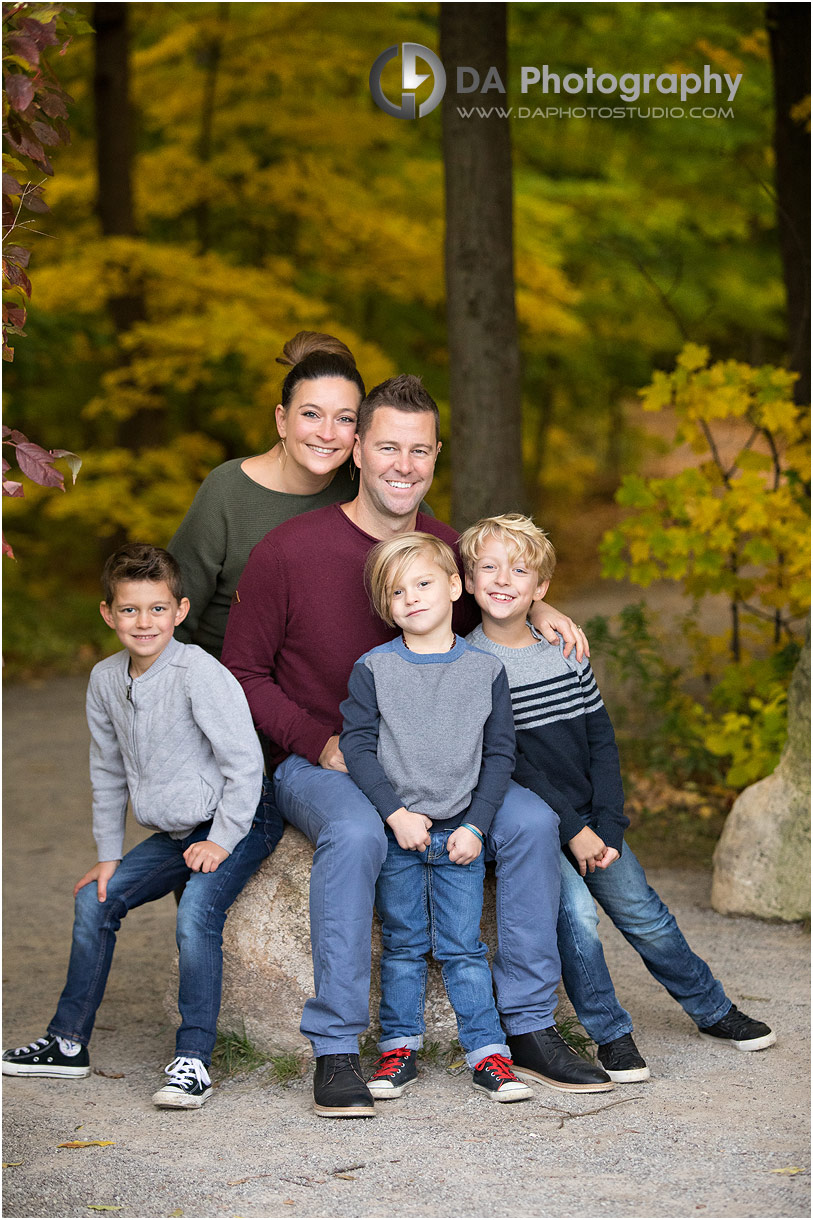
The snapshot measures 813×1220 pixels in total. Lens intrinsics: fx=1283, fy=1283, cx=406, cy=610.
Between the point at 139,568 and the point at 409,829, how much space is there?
993 mm

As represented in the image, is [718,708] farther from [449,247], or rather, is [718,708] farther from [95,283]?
[95,283]

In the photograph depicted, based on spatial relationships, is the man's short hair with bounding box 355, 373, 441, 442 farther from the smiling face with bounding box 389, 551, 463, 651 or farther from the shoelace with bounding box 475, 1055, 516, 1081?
the shoelace with bounding box 475, 1055, 516, 1081

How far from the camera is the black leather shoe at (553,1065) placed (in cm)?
316

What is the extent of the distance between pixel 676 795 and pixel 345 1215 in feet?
12.2

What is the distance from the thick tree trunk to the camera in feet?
18.6

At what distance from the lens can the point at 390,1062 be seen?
316 centimetres

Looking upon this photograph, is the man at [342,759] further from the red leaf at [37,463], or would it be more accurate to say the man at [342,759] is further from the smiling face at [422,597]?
the red leaf at [37,463]

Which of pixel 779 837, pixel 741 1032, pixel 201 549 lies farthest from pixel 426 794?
pixel 779 837

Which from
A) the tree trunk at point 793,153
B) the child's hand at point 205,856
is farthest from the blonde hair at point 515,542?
the tree trunk at point 793,153

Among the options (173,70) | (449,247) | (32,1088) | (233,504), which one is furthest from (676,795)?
(173,70)

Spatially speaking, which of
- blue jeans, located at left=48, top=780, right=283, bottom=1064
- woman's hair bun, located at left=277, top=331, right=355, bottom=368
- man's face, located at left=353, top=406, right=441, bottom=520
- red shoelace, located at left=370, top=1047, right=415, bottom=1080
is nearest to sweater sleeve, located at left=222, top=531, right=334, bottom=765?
blue jeans, located at left=48, top=780, right=283, bottom=1064

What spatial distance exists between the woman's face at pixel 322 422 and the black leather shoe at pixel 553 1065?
1.63 m

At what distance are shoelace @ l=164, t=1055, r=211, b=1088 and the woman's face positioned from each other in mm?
1608

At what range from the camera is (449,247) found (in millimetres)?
5852
